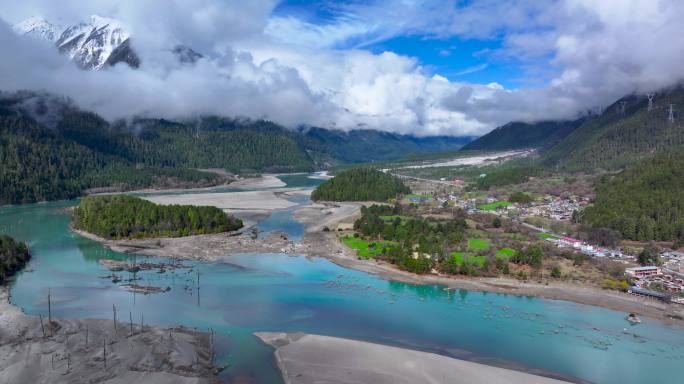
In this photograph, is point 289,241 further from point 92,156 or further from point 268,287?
point 92,156

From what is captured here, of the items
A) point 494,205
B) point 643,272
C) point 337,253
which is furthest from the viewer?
point 494,205

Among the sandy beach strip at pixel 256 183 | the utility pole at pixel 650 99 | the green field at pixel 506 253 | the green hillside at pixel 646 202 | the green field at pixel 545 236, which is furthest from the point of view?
the sandy beach strip at pixel 256 183

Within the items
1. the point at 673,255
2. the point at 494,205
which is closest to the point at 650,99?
the point at 494,205

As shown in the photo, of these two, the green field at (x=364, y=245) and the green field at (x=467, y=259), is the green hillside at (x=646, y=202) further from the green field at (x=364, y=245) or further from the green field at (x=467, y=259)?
the green field at (x=364, y=245)

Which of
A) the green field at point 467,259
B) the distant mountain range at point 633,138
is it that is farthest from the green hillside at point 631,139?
the green field at point 467,259

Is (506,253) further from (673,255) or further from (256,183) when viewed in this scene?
(256,183)

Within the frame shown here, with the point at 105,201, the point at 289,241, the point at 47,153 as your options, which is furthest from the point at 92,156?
the point at 289,241
